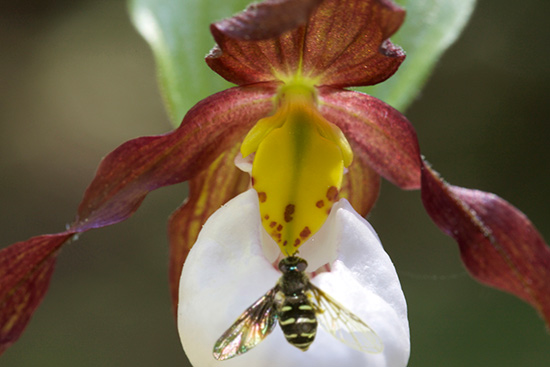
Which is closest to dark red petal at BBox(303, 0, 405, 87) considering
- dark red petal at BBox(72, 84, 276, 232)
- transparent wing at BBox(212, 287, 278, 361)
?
dark red petal at BBox(72, 84, 276, 232)

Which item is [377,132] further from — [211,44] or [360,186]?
[211,44]

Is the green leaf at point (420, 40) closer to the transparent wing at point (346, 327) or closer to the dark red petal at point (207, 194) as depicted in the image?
the dark red petal at point (207, 194)

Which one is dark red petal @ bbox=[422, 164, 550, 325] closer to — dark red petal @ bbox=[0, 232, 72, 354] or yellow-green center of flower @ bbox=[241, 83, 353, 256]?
yellow-green center of flower @ bbox=[241, 83, 353, 256]

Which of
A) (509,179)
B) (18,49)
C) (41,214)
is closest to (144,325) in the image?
(41,214)

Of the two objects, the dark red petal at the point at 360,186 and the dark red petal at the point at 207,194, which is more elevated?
the dark red petal at the point at 207,194

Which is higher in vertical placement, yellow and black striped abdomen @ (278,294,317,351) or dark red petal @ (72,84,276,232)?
dark red petal @ (72,84,276,232)

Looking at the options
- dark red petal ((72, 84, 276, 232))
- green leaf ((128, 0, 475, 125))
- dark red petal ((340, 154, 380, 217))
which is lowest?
dark red petal ((340, 154, 380, 217))

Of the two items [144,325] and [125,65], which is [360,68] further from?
[125,65]

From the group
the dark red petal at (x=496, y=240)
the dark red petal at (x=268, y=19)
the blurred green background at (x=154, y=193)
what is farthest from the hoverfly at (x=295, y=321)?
the blurred green background at (x=154, y=193)
